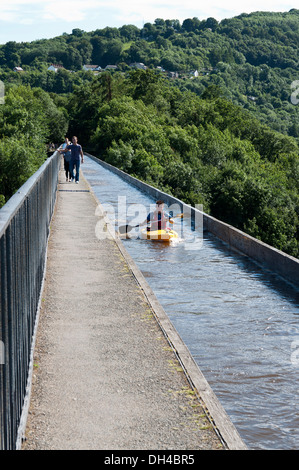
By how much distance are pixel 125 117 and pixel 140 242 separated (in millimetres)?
71505

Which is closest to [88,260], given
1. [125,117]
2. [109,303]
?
[109,303]

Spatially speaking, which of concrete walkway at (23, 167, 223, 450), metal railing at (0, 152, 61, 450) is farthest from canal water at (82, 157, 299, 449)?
metal railing at (0, 152, 61, 450)

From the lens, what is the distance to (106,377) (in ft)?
21.6

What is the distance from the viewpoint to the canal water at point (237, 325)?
7.00 meters

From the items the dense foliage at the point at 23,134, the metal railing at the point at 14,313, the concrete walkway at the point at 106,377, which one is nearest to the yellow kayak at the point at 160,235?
the concrete walkway at the point at 106,377

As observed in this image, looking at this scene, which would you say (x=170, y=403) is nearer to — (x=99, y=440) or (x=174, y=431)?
(x=174, y=431)

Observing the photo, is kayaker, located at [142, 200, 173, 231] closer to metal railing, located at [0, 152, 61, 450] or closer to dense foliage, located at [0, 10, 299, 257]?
metal railing, located at [0, 152, 61, 450]

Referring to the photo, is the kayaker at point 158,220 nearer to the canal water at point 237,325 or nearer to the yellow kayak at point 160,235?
the yellow kayak at point 160,235

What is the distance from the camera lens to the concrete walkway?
5.27 meters

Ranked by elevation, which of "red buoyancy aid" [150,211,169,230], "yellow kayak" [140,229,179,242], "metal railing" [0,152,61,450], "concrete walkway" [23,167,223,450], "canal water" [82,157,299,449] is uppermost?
"metal railing" [0,152,61,450]

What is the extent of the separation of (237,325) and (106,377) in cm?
401

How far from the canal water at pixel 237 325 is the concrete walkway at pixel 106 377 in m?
0.87

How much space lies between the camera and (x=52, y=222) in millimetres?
17797

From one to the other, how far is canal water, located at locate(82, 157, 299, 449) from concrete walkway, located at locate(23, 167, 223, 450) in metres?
0.87
